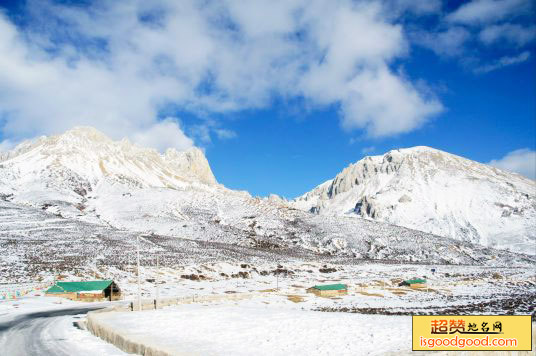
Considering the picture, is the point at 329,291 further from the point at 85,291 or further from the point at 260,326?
the point at 260,326

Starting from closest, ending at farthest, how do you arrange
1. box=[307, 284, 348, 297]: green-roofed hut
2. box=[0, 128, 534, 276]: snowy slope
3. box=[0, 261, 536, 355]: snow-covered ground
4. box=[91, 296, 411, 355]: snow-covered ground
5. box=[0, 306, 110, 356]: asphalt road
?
box=[91, 296, 411, 355]: snow-covered ground
box=[0, 261, 536, 355]: snow-covered ground
box=[0, 306, 110, 356]: asphalt road
box=[307, 284, 348, 297]: green-roofed hut
box=[0, 128, 534, 276]: snowy slope

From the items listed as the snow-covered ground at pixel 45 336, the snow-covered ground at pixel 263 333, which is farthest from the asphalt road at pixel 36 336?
the snow-covered ground at pixel 263 333

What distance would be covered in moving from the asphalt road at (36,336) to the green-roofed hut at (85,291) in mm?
20047

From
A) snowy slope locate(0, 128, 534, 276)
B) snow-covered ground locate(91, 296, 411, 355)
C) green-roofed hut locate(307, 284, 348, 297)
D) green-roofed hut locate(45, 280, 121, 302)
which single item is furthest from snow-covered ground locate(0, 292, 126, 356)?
snowy slope locate(0, 128, 534, 276)

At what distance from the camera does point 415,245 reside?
170 m

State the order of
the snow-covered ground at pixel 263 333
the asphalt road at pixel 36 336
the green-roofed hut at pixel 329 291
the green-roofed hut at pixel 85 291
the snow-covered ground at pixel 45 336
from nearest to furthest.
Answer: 1. the snow-covered ground at pixel 263 333
2. the snow-covered ground at pixel 45 336
3. the asphalt road at pixel 36 336
4. the green-roofed hut at pixel 85 291
5. the green-roofed hut at pixel 329 291

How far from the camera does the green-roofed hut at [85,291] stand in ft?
198

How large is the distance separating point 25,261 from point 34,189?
4488 inches

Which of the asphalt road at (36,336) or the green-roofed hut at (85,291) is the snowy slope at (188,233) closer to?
the green-roofed hut at (85,291)

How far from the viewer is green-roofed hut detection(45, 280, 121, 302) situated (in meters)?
60.2

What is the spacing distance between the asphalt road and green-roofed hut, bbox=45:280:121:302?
2005cm

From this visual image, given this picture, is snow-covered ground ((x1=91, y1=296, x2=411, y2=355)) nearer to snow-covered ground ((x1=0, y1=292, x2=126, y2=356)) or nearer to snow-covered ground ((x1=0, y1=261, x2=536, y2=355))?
snow-covered ground ((x1=0, y1=261, x2=536, y2=355))

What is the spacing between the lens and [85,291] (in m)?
60.5

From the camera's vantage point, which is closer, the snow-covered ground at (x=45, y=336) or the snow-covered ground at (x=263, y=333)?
the snow-covered ground at (x=263, y=333)
